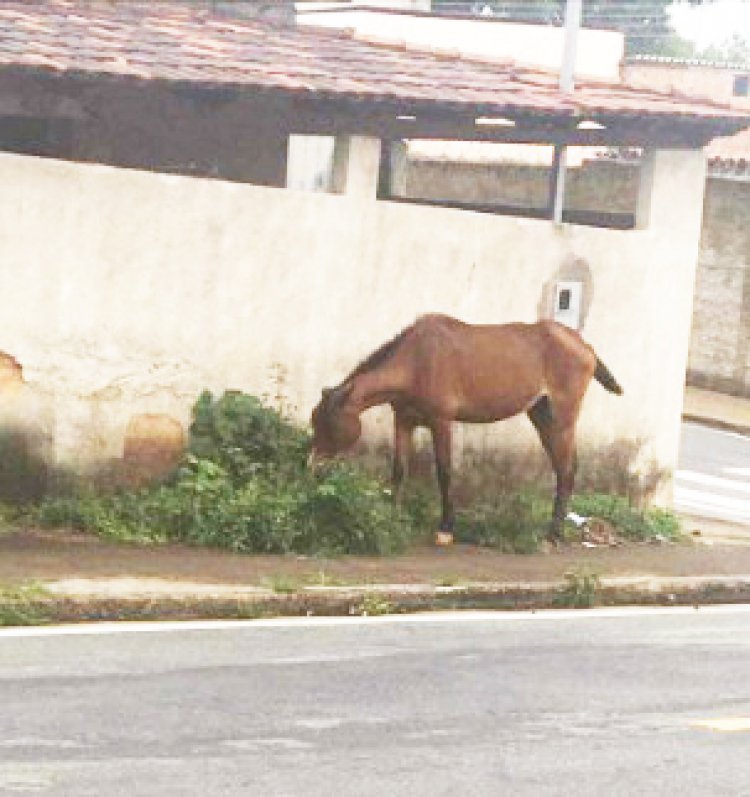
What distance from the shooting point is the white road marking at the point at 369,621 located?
11852 mm

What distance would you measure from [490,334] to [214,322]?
205cm

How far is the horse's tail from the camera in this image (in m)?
17.1

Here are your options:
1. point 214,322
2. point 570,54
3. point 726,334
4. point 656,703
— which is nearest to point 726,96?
point 726,334

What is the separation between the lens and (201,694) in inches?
405

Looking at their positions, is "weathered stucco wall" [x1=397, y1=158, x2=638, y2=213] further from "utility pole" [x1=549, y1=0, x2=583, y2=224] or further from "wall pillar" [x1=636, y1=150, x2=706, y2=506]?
"wall pillar" [x1=636, y1=150, x2=706, y2=506]

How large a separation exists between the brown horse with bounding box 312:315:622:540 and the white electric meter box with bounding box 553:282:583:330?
0.92 m

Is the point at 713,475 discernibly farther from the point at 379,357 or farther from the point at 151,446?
the point at 151,446

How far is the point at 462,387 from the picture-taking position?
632 inches

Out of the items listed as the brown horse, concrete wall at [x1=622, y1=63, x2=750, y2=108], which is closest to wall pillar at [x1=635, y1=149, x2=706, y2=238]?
the brown horse

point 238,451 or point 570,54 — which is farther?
point 570,54

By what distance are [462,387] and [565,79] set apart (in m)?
3.65

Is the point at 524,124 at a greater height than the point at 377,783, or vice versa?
the point at 524,124

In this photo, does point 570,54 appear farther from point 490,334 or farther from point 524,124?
point 490,334

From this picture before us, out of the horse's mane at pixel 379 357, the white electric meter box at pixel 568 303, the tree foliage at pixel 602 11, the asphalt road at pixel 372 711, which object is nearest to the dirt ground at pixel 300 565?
the asphalt road at pixel 372 711
